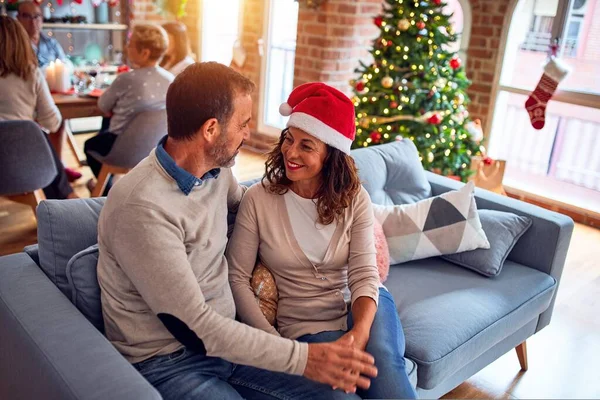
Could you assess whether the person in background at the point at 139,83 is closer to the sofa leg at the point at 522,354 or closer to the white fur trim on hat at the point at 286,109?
the white fur trim on hat at the point at 286,109

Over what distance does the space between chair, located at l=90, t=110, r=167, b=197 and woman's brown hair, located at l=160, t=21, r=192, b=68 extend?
3.16 feet

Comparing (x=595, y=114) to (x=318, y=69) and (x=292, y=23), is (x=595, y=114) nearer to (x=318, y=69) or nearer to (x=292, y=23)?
(x=318, y=69)

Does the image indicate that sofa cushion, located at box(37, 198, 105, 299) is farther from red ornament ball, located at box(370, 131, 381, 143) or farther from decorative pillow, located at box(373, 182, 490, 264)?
red ornament ball, located at box(370, 131, 381, 143)

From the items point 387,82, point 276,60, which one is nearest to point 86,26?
point 276,60

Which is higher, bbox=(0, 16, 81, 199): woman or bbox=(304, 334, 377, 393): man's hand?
bbox=(0, 16, 81, 199): woman

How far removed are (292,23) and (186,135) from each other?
13.8 feet

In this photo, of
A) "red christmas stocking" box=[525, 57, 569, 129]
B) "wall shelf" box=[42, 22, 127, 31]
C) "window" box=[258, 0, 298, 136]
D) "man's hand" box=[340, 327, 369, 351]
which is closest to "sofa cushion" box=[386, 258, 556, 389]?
"man's hand" box=[340, 327, 369, 351]

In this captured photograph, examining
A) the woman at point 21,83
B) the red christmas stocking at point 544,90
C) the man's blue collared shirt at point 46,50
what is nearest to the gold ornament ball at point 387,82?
the red christmas stocking at point 544,90

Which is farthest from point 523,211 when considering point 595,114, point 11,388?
point 595,114

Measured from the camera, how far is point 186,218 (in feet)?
4.64

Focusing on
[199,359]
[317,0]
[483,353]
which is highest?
[317,0]

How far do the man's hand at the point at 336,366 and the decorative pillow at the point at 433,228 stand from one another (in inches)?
38.1

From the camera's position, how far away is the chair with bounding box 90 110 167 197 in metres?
3.34

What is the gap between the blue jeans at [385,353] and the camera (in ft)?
5.15
